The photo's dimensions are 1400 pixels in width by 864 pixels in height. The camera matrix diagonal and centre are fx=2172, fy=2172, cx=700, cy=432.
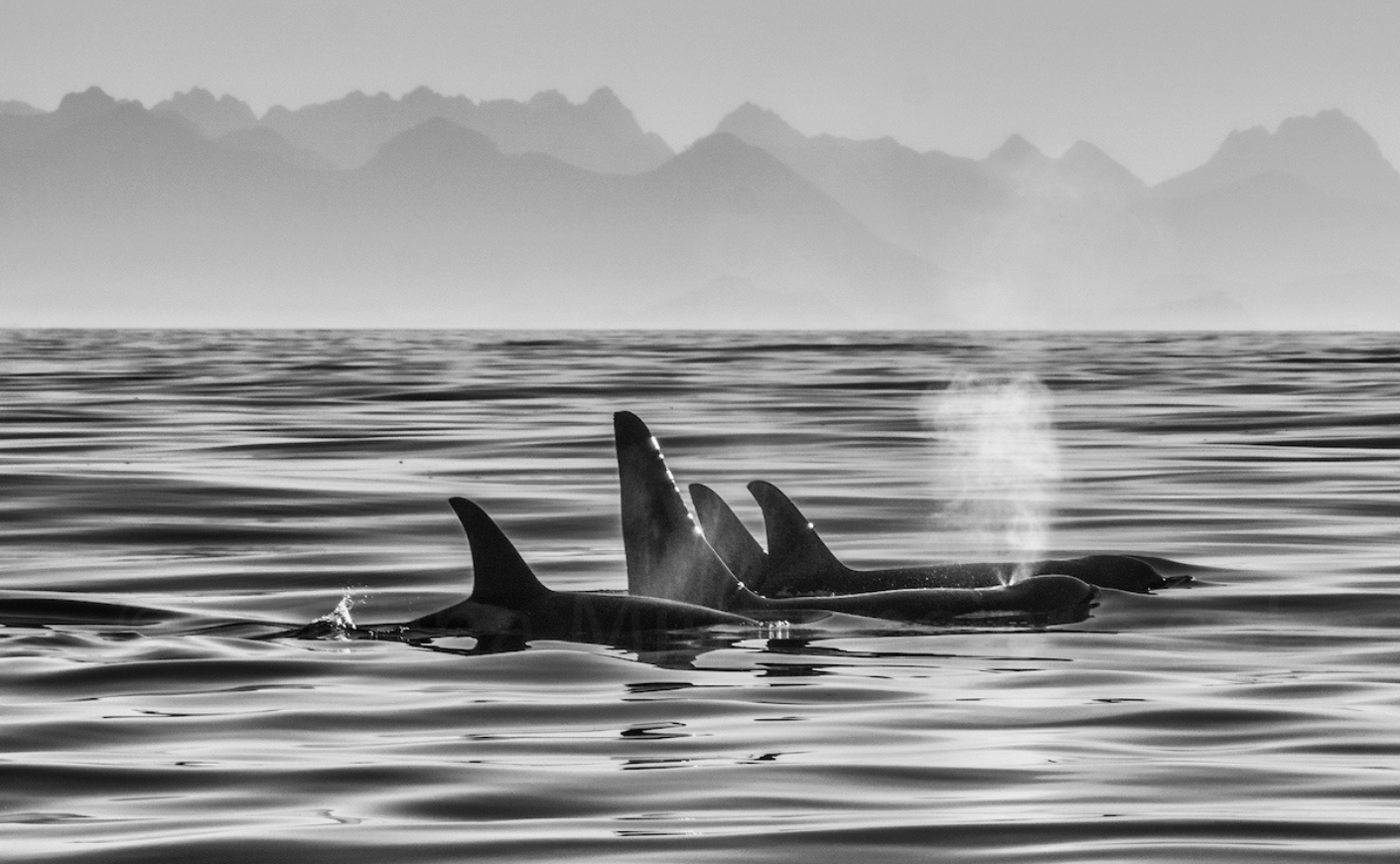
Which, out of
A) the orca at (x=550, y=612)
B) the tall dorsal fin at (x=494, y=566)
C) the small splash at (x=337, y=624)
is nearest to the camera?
the tall dorsal fin at (x=494, y=566)

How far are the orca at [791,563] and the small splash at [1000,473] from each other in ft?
1.73

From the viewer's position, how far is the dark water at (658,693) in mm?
7605

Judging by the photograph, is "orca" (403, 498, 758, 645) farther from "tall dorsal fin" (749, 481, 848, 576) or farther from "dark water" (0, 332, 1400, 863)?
"tall dorsal fin" (749, 481, 848, 576)

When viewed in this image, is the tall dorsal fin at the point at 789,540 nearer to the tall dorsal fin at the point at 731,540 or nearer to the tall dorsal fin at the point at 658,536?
the tall dorsal fin at the point at 731,540

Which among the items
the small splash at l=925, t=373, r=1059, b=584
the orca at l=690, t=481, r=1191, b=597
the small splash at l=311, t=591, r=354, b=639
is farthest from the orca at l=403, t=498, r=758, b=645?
the small splash at l=925, t=373, r=1059, b=584

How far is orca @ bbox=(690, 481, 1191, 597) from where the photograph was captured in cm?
1442

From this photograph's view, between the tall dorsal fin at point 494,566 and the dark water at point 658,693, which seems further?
the tall dorsal fin at point 494,566

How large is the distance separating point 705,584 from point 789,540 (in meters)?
1.53

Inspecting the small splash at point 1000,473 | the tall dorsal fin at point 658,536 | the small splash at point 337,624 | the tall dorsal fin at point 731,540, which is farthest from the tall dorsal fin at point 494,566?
the small splash at point 1000,473

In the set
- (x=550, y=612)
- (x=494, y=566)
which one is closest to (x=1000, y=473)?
(x=550, y=612)

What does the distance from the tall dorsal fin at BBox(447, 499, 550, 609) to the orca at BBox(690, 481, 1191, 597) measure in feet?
6.71

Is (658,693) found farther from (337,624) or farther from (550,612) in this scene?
(337,624)

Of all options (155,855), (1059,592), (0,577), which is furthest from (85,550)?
(155,855)

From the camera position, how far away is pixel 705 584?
1316cm
